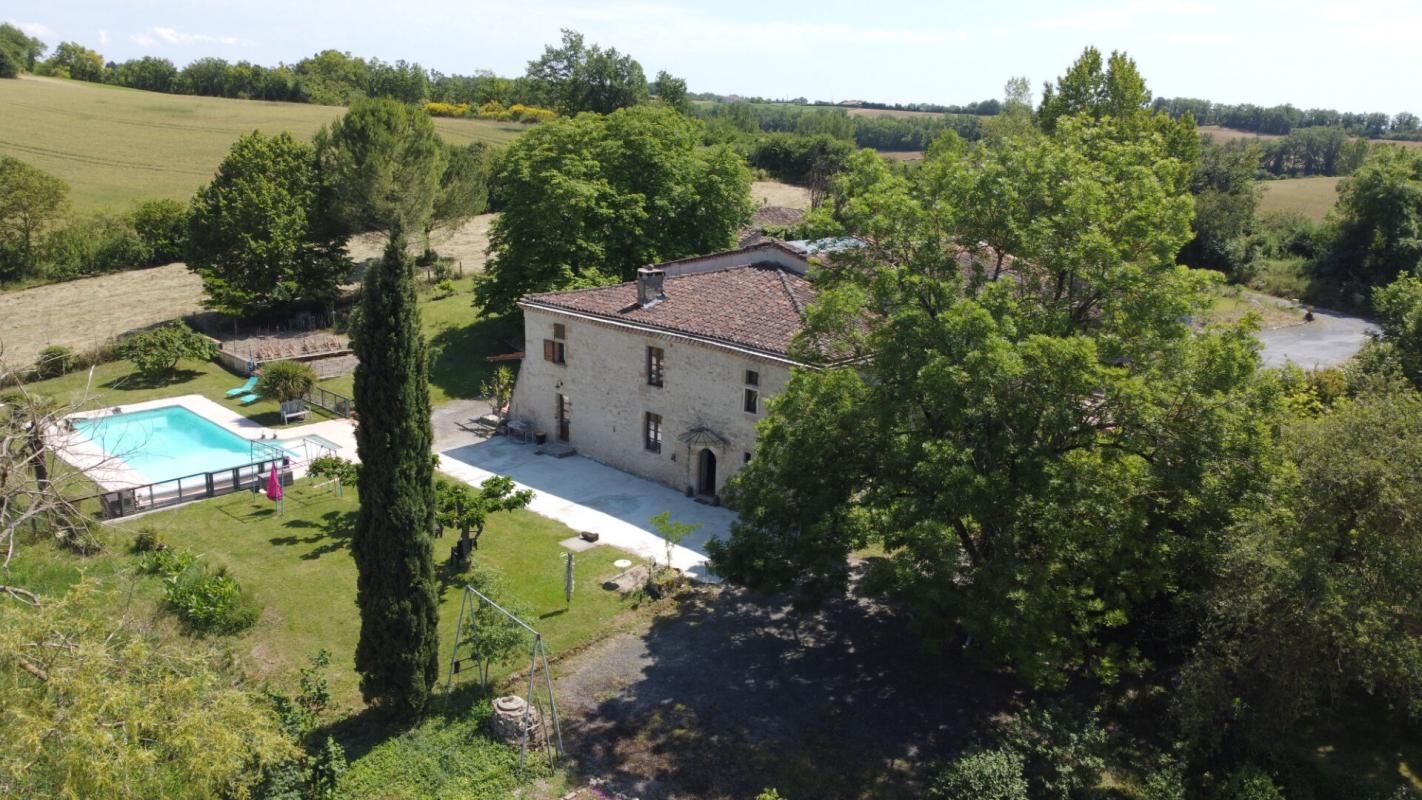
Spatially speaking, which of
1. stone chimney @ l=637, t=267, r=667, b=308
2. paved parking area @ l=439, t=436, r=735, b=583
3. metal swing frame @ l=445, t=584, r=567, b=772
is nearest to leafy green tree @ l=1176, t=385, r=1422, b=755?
metal swing frame @ l=445, t=584, r=567, b=772

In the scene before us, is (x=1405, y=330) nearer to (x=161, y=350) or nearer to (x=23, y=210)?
(x=161, y=350)

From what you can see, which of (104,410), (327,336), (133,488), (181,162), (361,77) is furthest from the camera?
(361,77)

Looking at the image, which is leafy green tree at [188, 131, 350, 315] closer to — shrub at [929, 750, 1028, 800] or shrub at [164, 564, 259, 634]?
shrub at [164, 564, 259, 634]

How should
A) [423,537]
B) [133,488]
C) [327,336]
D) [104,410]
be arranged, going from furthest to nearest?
[327,336]
[104,410]
[133,488]
[423,537]

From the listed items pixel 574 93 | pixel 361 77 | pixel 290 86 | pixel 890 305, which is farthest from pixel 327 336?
pixel 361 77

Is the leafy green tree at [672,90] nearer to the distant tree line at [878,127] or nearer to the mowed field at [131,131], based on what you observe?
the mowed field at [131,131]

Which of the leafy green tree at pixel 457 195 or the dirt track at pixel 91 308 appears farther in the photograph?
the leafy green tree at pixel 457 195

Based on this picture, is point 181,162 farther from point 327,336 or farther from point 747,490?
point 747,490

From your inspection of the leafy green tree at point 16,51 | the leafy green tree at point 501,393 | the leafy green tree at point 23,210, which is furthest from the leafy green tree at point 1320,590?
the leafy green tree at point 16,51
